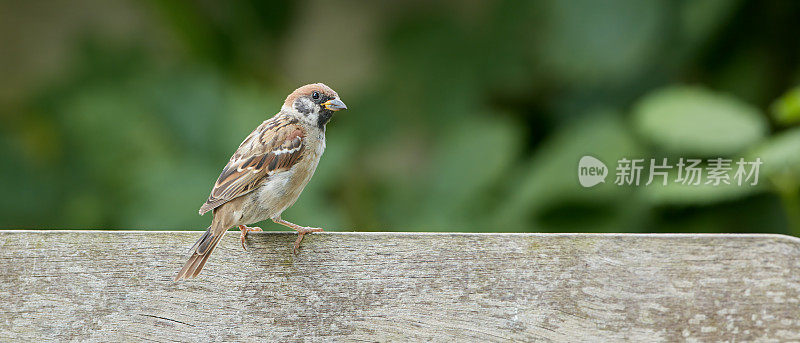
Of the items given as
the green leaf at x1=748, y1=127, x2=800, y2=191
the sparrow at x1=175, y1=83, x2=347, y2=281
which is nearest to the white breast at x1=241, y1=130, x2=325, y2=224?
the sparrow at x1=175, y1=83, x2=347, y2=281

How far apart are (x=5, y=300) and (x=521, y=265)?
47.0 inches

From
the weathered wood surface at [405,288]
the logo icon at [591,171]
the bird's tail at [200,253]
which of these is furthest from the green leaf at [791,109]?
the bird's tail at [200,253]

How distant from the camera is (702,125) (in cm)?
336

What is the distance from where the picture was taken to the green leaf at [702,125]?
3309 millimetres

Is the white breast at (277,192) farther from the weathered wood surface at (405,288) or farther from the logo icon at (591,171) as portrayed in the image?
the logo icon at (591,171)

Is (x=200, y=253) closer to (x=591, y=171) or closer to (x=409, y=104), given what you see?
(x=591, y=171)

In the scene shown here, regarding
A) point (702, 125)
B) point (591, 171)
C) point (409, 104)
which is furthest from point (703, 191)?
point (409, 104)

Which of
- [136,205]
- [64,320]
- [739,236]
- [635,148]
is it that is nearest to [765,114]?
[635,148]

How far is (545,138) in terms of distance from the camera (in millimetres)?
4227

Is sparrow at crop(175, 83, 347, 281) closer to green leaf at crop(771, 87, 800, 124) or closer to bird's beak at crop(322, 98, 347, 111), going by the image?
bird's beak at crop(322, 98, 347, 111)

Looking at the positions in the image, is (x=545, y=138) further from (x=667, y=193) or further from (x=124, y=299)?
(x=124, y=299)

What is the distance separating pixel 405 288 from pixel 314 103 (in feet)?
3.05

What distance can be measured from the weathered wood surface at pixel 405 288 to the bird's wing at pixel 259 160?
0.33 m

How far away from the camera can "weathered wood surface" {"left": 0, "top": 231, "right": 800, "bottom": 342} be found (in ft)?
5.57
